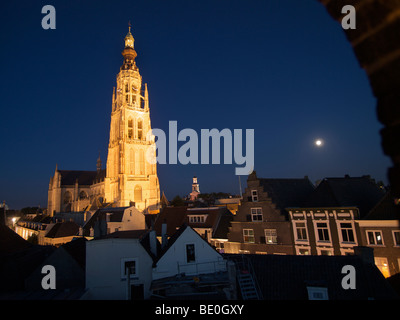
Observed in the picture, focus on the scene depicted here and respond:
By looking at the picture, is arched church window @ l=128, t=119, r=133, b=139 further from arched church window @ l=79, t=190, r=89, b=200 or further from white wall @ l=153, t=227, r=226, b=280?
white wall @ l=153, t=227, r=226, b=280

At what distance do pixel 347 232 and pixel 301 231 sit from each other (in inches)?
168

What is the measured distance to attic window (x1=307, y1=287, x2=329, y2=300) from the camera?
14109 mm

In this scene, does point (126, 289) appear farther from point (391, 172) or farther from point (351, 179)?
point (351, 179)

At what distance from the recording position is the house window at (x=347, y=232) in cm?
2261

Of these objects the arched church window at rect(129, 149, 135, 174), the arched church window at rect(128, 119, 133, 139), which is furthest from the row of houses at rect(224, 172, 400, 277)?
the arched church window at rect(128, 119, 133, 139)

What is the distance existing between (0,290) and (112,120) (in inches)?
3261

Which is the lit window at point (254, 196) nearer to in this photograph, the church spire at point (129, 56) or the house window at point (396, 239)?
the house window at point (396, 239)

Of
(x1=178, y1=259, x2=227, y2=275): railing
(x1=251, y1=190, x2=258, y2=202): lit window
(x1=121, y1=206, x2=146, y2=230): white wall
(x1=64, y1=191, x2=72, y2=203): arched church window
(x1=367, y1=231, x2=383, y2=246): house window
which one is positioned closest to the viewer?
(x1=178, y1=259, x2=227, y2=275): railing

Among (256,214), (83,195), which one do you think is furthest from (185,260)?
(83,195)

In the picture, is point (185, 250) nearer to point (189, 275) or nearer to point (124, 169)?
point (189, 275)

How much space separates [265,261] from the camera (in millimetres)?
17328

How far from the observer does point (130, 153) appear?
8656 cm

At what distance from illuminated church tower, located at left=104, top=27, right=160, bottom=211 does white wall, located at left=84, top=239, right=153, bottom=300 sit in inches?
2510
